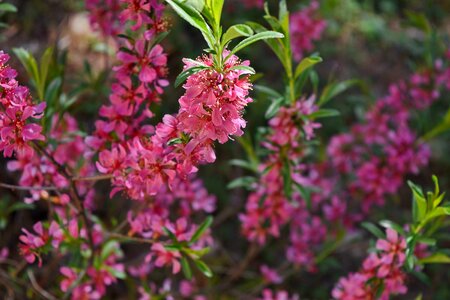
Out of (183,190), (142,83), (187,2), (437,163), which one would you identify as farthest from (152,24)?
(437,163)

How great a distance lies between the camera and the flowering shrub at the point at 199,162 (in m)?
1.22

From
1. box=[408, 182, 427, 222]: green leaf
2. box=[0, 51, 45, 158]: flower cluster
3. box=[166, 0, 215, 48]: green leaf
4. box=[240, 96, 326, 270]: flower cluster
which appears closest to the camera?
box=[166, 0, 215, 48]: green leaf

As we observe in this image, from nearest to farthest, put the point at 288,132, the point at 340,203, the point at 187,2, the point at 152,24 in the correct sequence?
1. the point at 187,2
2. the point at 152,24
3. the point at 288,132
4. the point at 340,203

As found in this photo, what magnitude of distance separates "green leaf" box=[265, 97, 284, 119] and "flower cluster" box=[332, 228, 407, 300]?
45 cm

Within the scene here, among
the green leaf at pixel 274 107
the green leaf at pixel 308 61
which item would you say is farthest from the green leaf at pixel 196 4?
the green leaf at pixel 274 107

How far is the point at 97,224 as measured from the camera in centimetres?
186

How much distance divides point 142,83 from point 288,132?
0.48 metres

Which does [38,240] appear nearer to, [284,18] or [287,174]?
[287,174]

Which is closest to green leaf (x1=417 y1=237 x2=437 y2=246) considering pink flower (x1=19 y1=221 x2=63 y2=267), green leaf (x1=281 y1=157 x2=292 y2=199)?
green leaf (x1=281 y1=157 x2=292 y2=199)

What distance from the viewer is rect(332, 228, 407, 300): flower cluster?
1556 mm

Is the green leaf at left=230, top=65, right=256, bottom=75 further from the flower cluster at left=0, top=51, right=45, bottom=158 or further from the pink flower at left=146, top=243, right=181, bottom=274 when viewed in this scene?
the pink flower at left=146, top=243, right=181, bottom=274

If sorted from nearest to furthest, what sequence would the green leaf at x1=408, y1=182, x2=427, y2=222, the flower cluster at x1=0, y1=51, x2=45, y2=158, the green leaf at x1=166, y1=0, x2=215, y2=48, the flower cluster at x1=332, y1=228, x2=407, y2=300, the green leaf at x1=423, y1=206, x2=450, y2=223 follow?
the green leaf at x1=166, y1=0, x2=215, y2=48
the flower cluster at x1=0, y1=51, x2=45, y2=158
the green leaf at x1=423, y1=206, x2=450, y2=223
the green leaf at x1=408, y1=182, x2=427, y2=222
the flower cluster at x1=332, y1=228, x2=407, y2=300

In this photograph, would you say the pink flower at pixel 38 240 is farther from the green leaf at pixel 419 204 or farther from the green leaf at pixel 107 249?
the green leaf at pixel 419 204

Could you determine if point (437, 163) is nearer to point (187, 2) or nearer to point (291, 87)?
point (291, 87)
